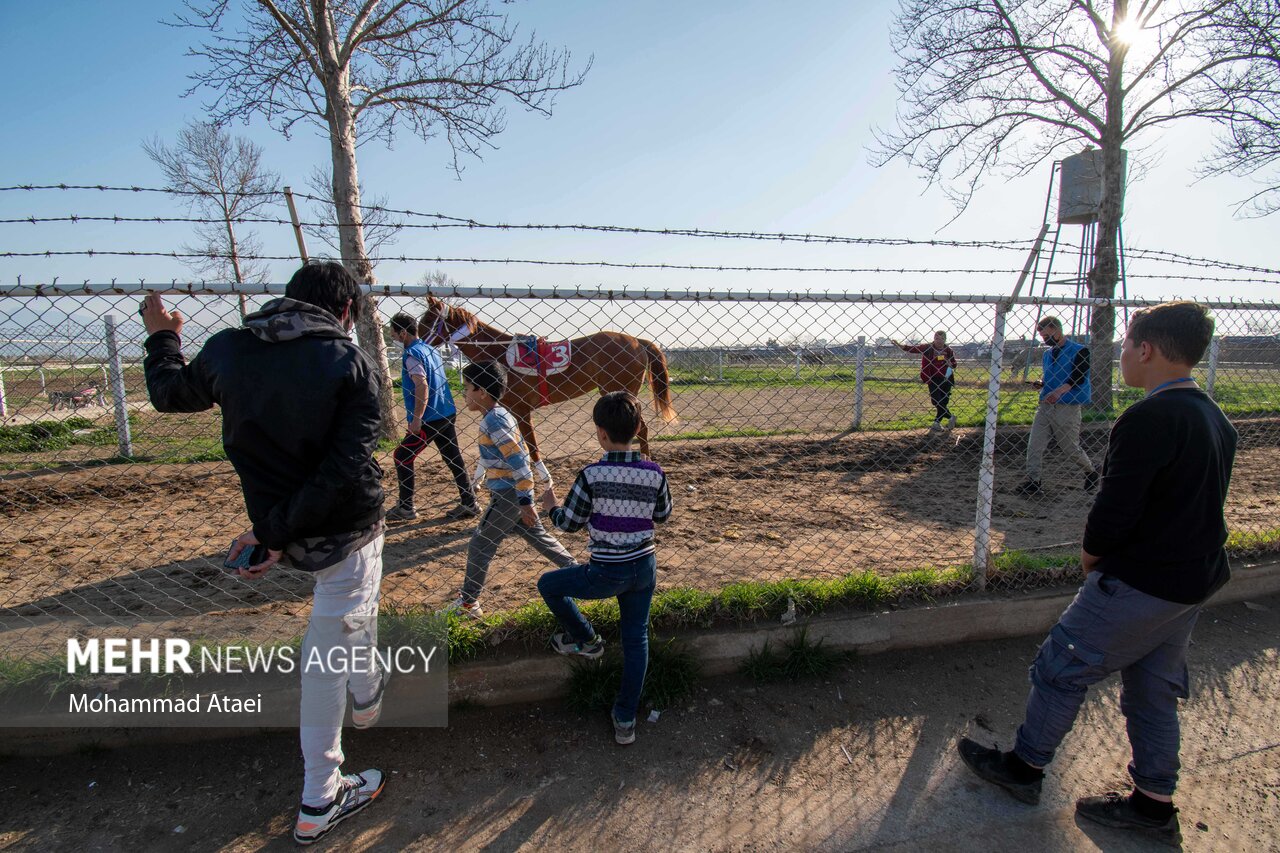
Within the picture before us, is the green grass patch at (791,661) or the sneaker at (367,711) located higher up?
the sneaker at (367,711)

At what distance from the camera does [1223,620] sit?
12.0 ft

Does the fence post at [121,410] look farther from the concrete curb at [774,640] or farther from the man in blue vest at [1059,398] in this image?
the man in blue vest at [1059,398]

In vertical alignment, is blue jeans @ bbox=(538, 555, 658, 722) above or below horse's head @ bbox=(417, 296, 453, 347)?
below

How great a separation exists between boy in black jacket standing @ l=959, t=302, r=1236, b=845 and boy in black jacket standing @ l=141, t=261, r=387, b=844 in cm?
251

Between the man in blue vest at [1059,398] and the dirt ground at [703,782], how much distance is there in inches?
133

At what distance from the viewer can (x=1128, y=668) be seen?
7.48 feet

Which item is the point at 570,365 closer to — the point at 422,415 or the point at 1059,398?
the point at 422,415

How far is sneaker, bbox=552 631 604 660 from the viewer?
2795mm

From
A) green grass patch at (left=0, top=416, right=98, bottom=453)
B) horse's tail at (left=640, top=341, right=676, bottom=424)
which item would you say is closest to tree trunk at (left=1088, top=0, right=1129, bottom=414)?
horse's tail at (left=640, top=341, right=676, bottom=424)

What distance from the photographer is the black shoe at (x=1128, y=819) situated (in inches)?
85.7

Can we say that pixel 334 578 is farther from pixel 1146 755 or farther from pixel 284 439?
pixel 1146 755

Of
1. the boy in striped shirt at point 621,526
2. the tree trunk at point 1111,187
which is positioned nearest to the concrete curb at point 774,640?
the boy in striped shirt at point 621,526

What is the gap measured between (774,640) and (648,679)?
708 millimetres

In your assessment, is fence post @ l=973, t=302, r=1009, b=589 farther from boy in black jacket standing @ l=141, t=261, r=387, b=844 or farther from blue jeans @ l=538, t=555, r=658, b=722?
boy in black jacket standing @ l=141, t=261, r=387, b=844
